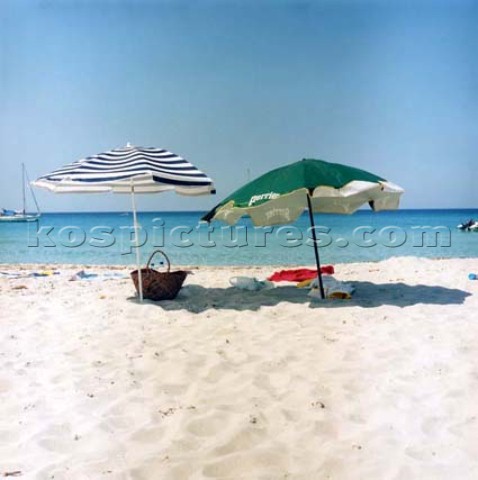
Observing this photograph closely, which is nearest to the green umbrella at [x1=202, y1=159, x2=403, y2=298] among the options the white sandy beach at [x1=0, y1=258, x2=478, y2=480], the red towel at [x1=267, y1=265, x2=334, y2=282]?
the white sandy beach at [x1=0, y1=258, x2=478, y2=480]

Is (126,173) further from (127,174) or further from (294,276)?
(294,276)

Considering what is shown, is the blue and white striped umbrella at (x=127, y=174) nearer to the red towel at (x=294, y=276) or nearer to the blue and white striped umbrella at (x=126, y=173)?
the blue and white striped umbrella at (x=126, y=173)

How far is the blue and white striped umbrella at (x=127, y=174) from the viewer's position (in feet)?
19.1

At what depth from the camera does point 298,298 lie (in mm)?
6535

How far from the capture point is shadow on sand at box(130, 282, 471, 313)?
19.8ft

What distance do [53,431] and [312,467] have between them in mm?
1419

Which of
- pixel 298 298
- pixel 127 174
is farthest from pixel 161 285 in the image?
pixel 298 298

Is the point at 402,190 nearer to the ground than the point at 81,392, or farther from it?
farther from it

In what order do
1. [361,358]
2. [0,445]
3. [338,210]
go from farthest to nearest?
[338,210] → [361,358] → [0,445]

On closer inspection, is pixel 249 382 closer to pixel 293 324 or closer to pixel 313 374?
pixel 313 374

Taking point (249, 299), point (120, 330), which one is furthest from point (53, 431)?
point (249, 299)

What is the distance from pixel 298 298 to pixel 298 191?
158 cm

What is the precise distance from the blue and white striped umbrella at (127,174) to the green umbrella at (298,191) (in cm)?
46

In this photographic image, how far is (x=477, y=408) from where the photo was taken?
9.87 feet
